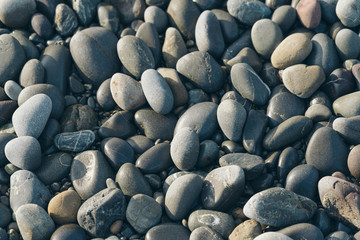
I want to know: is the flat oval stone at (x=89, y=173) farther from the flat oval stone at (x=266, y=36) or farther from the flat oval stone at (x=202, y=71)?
the flat oval stone at (x=266, y=36)

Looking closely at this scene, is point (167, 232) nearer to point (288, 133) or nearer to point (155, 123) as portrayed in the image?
point (155, 123)

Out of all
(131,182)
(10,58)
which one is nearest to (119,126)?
(131,182)

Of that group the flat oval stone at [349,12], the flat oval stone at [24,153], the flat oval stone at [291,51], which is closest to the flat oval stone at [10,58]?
the flat oval stone at [24,153]

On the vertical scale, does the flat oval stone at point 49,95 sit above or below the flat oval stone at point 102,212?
above

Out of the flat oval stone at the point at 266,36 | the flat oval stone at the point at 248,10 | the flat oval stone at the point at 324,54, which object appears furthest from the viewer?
the flat oval stone at the point at 248,10

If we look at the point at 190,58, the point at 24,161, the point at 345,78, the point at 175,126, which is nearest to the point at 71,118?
the point at 24,161

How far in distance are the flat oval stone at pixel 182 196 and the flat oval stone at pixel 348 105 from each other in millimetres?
1278

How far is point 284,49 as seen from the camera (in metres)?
3.79

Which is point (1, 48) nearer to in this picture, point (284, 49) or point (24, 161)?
point (24, 161)

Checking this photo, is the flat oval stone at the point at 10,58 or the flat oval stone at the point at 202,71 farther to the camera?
the flat oval stone at the point at 10,58

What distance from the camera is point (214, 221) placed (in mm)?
3078

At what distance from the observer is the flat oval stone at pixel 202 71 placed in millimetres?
3762

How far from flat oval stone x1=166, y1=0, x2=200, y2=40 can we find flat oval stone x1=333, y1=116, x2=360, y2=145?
154 centimetres

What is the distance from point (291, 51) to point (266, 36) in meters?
0.28
